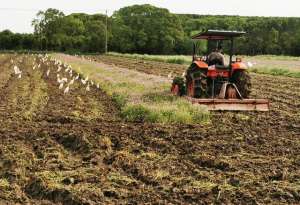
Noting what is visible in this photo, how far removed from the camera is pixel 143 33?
92125 mm

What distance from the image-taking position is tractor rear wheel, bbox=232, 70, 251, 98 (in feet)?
50.9

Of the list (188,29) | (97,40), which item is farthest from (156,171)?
(188,29)

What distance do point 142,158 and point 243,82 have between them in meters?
7.31

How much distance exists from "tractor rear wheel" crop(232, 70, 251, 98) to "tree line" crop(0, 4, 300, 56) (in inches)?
2419

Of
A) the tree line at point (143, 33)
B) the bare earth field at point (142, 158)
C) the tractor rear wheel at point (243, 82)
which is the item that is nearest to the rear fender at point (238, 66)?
the tractor rear wheel at point (243, 82)

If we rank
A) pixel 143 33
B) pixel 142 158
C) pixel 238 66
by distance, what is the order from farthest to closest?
pixel 143 33 < pixel 238 66 < pixel 142 158

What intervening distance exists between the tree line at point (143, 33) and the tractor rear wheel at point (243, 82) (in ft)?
202

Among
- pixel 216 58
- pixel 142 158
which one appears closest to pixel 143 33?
pixel 216 58

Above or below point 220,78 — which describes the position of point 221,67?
above

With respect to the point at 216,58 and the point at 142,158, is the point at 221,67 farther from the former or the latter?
the point at 142,158

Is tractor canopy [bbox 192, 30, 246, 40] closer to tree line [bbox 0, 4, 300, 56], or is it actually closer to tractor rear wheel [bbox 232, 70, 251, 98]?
tractor rear wheel [bbox 232, 70, 251, 98]

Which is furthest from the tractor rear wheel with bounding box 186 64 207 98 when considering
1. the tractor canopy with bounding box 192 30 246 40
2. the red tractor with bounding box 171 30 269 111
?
the tractor canopy with bounding box 192 30 246 40

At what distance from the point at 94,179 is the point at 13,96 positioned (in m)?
10.4

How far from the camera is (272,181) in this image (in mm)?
7637
